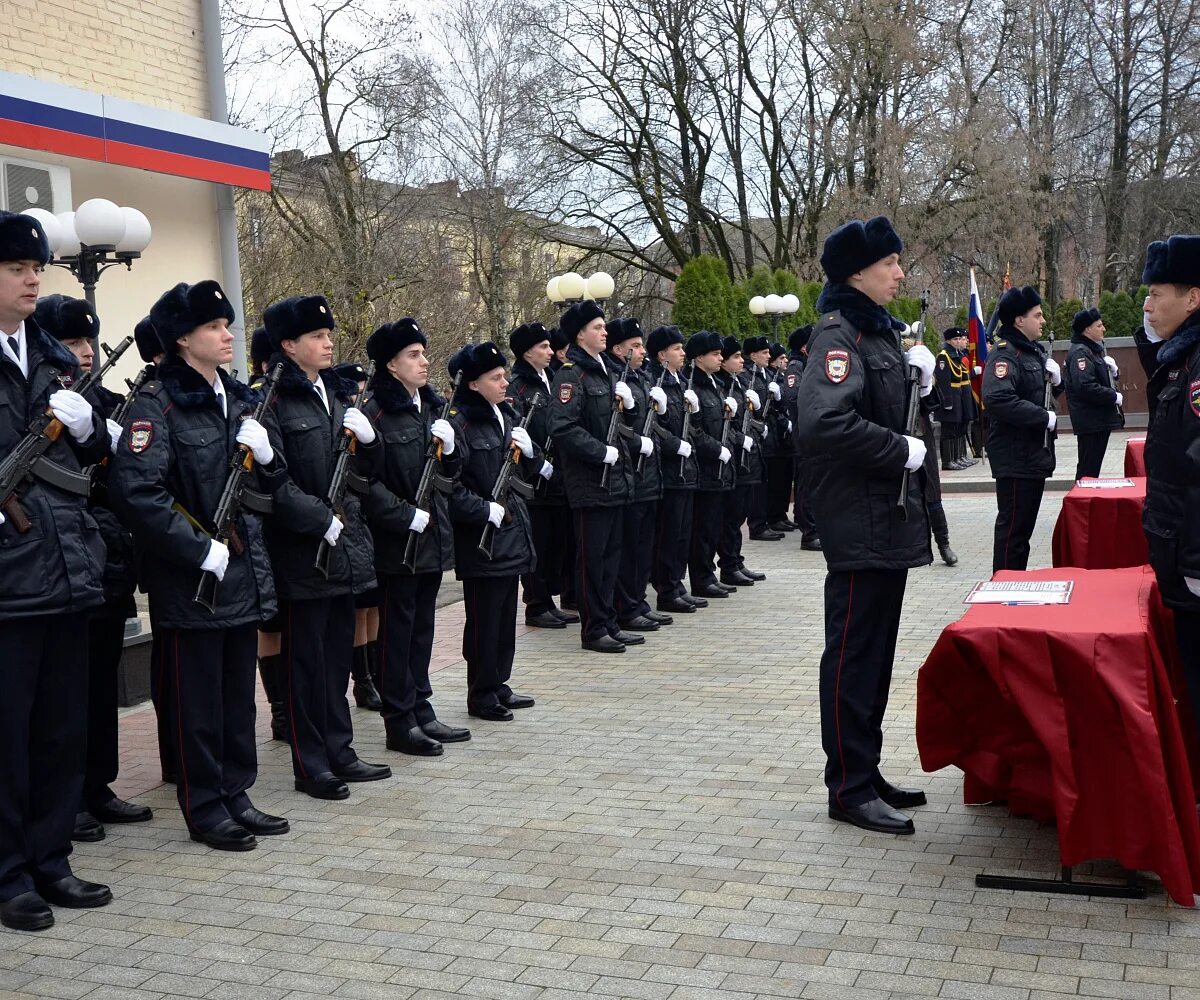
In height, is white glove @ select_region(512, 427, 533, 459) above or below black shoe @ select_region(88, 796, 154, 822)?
above

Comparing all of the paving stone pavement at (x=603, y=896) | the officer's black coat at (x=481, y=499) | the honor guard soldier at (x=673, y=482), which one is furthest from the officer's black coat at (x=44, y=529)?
the honor guard soldier at (x=673, y=482)

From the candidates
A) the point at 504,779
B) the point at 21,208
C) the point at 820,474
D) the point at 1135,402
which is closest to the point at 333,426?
the point at 504,779

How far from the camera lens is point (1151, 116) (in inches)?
1527

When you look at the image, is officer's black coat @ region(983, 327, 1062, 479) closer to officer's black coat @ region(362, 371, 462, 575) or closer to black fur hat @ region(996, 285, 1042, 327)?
black fur hat @ region(996, 285, 1042, 327)

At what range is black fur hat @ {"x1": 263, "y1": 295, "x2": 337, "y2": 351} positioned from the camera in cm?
587

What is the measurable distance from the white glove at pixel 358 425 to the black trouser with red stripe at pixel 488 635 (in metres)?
1.22

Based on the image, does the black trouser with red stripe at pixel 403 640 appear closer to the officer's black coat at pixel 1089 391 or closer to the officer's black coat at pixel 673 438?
the officer's black coat at pixel 673 438

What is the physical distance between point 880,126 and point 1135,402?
8.15 metres

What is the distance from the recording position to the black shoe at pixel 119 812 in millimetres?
5824

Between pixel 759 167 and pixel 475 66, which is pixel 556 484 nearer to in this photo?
pixel 475 66

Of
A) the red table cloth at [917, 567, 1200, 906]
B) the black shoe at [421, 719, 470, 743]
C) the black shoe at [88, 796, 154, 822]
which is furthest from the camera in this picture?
the black shoe at [421, 719, 470, 743]

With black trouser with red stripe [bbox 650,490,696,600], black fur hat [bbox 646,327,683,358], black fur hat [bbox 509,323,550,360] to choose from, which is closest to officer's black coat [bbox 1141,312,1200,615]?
black fur hat [bbox 509,323,550,360]

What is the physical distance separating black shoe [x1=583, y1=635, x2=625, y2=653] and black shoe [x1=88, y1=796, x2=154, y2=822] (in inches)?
146

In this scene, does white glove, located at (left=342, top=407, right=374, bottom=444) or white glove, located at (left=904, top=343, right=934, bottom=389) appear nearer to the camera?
white glove, located at (left=904, top=343, right=934, bottom=389)
